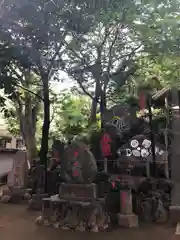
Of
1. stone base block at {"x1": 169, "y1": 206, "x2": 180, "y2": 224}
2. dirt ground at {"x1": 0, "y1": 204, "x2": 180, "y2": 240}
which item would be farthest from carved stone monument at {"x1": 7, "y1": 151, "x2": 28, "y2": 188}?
stone base block at {"x1": 169, "y1": 206, "x2": 180, "y2": 224}

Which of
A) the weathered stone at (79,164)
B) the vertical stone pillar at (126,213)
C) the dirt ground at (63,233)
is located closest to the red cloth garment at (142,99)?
the weathered stone at (79,164)

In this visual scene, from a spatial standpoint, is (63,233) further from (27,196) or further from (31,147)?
(31,147)

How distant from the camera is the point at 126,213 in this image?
6750 millimetres

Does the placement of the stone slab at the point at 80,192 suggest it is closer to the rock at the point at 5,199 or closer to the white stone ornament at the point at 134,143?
the rock at the point at 5,199

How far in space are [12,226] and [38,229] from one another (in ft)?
2.40

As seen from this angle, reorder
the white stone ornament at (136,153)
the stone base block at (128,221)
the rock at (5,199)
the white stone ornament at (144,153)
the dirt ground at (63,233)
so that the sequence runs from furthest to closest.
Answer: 1. the white stone ornament at (136,153)
2. the white stone ornament at (144,153)
3. the rock at (5,199)
4. the stone base block at (128,221)
5. the dirt ground at (63,233)

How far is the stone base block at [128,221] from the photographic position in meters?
6.62

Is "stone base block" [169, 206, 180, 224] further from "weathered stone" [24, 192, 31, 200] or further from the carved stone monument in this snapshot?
the carved stone monument

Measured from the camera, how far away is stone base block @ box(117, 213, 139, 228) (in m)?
6.62

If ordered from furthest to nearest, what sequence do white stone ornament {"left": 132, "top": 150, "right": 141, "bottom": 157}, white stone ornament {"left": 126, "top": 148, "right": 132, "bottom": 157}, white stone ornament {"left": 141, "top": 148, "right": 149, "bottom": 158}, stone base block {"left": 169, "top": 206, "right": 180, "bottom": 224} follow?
white stone ornament {"left": 126, "top": 148, "right": 132, "bottom": 157} → white stone ornament {"left": 132, "top": 150, "right": 141, "bottom": 157} → white stone ornament {"left": 141, "top": 148, "right": 149, "bottom": 158} → stone base block {"left": 169, "top": 206, "right": 180, "bottom": 224}

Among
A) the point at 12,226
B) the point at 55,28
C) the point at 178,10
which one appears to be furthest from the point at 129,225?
the point at 178,10

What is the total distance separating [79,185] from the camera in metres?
6.59

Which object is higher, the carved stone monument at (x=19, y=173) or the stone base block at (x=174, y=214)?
the carved stone monument at (x=19, y=173)

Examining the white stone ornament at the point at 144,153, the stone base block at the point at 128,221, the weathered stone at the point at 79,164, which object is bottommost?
the stone base block at the point at 128,221
